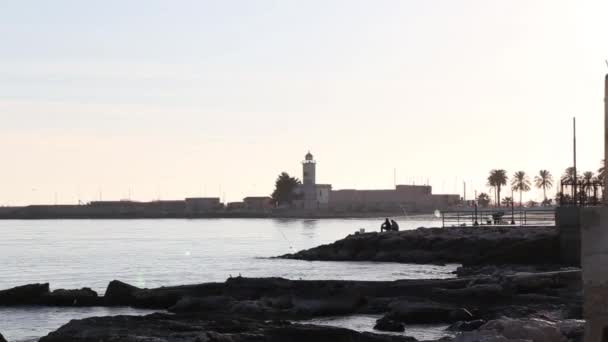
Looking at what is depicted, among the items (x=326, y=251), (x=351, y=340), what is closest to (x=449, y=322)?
(x=351, y=340)

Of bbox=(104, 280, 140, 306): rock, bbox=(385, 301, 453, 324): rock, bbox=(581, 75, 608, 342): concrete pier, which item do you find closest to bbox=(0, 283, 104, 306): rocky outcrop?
bbox=(104, 280, 140, 306): rock

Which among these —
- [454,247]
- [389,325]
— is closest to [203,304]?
[389,325]

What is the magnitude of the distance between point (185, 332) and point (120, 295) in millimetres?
12482

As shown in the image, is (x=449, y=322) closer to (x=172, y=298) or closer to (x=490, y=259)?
(x=172, y=298)

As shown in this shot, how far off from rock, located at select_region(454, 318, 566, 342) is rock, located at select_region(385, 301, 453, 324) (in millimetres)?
9790

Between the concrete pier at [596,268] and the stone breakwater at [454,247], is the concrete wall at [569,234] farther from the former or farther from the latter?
the concrete pier at [596,268]

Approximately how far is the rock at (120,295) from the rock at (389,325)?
10.5m

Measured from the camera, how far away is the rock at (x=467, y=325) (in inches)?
896

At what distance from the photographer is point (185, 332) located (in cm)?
2122

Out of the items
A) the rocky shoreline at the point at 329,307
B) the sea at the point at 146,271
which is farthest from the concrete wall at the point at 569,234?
the sea at the point at 146,271

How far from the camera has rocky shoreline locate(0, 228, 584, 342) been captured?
2056 centimetres

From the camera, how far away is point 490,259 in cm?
4894

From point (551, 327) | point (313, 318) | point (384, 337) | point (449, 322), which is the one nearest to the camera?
point (551, 327)

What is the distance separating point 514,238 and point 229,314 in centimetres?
2660
